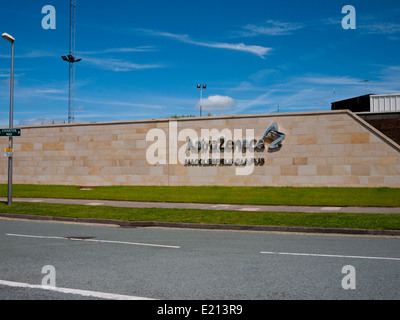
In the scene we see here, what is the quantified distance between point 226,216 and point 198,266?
27.3 feet

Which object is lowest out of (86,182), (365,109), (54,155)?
(86,182)

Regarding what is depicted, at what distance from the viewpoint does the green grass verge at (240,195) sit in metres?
20.9

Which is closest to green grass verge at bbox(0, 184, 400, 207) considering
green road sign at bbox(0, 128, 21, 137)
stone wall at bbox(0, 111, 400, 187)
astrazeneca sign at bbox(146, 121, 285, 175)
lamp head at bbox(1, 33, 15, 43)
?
stone wall at bbox(0, 111, 400, 187)

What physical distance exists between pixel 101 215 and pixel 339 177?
15020 mm

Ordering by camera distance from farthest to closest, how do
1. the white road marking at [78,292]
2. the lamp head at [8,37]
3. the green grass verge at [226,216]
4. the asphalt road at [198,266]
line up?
1. the lamp head at [8,37]
2. the green grass verge at [226,216]
3. the asphalt road at [198,266]
4. the white road marking at [78,292]

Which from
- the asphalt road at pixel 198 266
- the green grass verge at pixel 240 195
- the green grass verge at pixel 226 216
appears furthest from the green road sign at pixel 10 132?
the asphalt road at pixel 198 266

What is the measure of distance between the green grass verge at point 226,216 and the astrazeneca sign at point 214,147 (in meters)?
10.3

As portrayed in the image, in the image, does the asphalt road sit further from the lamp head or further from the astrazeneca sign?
the astrazeneca sign

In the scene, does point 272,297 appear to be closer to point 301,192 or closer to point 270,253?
point 270,253

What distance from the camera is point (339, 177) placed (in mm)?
25578

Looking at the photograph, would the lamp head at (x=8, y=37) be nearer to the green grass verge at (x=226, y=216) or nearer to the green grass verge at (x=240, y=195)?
the green grass verge at (x=226, y=216)

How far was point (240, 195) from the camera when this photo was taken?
80.4 ft

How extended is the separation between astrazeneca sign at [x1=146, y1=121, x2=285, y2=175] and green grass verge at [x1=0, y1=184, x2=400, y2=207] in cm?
190

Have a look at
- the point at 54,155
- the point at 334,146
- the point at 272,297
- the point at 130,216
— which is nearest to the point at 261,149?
the point at 334,146
